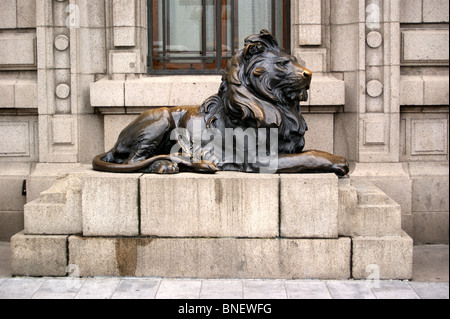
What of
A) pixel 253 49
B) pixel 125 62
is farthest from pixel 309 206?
pixel 125 62

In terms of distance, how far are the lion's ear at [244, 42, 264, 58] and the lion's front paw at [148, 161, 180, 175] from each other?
4.22 feet

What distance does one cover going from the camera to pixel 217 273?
566cm

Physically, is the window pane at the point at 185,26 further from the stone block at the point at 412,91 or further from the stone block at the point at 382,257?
the stone block at the point at 382,257

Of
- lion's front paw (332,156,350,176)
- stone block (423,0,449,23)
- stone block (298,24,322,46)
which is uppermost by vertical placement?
stone block (423,0,449,23)

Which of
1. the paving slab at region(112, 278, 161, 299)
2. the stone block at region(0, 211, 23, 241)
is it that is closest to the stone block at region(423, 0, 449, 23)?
the paving slab at region(112, 278, 161, 299)

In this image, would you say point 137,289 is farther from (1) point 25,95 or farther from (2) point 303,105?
(1) point 25,95

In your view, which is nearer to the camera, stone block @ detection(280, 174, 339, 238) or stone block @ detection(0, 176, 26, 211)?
stone block @ detection(280, 174, 339, 238)

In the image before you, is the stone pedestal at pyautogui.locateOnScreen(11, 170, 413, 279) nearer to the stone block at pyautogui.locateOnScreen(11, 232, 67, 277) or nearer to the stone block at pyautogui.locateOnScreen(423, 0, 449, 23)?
the stone block at pyautogui.locateOnScreen(11, 232, 67, 277)

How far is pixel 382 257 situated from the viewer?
563cm

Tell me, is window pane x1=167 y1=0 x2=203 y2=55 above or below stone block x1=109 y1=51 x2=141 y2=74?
above

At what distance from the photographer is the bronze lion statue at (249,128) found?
577 centimetres

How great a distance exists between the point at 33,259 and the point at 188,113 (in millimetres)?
2089

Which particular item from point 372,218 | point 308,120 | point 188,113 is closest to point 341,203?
point 372,218

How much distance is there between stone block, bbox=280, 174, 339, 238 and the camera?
5.57m
